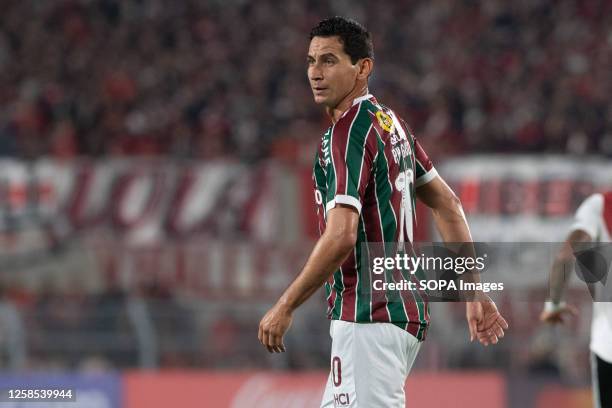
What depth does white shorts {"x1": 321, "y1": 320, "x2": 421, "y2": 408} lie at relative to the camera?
13.6ft

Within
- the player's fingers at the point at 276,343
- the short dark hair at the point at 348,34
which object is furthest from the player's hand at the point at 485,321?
the short dark hair at the point at 348,34

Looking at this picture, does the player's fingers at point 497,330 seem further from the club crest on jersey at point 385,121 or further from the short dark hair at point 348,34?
the short dark hair at point 348,34

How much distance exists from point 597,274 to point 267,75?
33.0 feet

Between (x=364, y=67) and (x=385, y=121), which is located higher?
(x=364, y=67)

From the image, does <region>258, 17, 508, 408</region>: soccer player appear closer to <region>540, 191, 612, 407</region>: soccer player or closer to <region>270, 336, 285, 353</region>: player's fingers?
<region>270, 336, 285, 353</region>: player's fingers

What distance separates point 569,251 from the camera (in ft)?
18.5

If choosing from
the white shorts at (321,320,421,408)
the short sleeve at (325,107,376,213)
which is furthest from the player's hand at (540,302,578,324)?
the short sleeve at (325,107,376,213)

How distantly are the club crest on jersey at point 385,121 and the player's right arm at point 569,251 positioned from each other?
167cm

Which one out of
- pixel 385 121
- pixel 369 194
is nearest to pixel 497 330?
pixel 369 194

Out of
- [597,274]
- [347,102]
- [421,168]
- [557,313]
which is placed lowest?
[557,313]

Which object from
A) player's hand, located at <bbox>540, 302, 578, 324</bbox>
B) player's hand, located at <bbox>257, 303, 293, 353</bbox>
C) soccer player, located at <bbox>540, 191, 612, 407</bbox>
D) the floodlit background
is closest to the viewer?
player's hand, located at <bbox>257, 303, 293, 353</bbox>

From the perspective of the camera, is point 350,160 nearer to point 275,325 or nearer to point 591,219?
point 275,325

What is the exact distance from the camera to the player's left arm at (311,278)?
3.92 m

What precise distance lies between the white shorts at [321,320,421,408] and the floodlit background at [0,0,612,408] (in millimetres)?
5174
